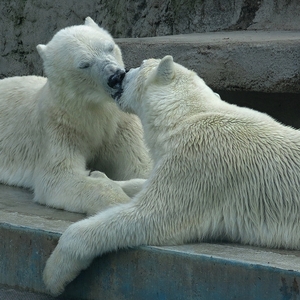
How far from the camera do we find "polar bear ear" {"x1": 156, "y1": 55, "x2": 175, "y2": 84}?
3.42m

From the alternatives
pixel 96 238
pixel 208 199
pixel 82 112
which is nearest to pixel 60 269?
pixel 96 238

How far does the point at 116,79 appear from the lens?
13.3 feet

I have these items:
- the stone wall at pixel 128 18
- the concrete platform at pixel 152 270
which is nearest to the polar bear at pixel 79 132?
the concrete platform at pixel 152 270

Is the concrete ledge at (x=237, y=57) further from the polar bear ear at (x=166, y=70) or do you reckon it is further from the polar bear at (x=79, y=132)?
the polar bear ear at (x=166, y=70)

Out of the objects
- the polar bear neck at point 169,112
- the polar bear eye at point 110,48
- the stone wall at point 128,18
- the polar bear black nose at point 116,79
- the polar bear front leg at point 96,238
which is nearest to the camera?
the polar bear front leg at point 96,238

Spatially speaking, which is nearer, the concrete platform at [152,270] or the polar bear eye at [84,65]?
the concrete platform at [152,270]

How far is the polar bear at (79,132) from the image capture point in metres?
4.09

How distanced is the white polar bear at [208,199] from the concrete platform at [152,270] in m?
0.08

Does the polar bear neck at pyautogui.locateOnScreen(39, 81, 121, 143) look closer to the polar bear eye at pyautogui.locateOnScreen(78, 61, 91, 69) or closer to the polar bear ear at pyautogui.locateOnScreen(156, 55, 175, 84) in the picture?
the polar bear eye at pyautogui.locateOnScreen(78, 61, 91, 69)

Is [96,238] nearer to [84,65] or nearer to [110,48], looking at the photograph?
[84,65]

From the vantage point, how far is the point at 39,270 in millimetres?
3559

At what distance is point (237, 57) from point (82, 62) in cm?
137

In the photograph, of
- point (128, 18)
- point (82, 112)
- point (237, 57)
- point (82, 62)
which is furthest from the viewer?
point (128, 18)

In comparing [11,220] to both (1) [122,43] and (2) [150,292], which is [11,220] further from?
(1) [122,43]
